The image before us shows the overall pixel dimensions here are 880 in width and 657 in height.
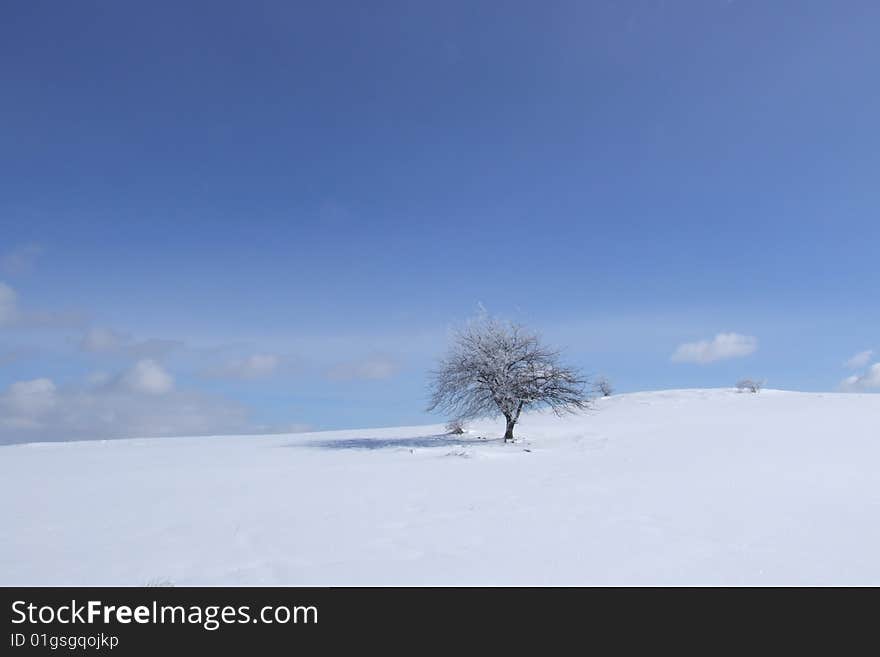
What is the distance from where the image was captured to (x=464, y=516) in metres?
9.12

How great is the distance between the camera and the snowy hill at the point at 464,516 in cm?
634

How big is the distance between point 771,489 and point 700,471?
2617 millimetres

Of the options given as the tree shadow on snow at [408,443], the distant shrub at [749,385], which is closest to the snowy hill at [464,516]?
the tree shadow on snow at [408,443]

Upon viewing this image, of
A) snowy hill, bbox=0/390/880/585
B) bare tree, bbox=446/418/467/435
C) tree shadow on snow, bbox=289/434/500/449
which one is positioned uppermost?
bare tree, bbox=446/418/467/435

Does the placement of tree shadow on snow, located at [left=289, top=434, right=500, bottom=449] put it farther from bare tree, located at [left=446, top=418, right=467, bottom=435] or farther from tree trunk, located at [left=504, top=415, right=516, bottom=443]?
bare tree, located at [left=446, top=418, right=467, bottom=435]

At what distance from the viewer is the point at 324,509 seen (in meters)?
10.0

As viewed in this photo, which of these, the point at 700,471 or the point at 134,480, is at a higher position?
the point at 134,480

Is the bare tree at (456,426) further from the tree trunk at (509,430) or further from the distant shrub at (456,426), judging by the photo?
the tree trunk at (509,430)

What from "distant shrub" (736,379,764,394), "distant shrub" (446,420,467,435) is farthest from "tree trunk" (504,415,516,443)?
"distant shrub" (736,379,764,394)

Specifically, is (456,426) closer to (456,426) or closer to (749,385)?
(456,426)

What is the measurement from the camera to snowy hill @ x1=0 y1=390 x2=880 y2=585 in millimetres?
6344
